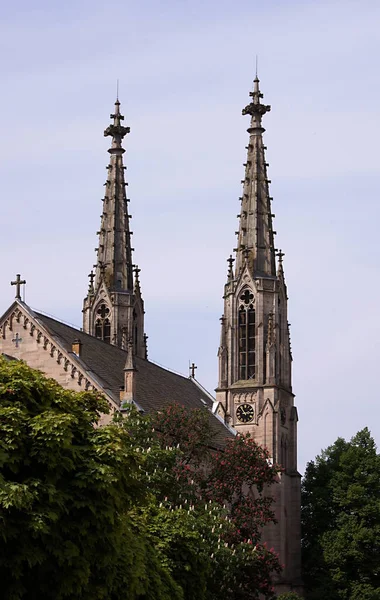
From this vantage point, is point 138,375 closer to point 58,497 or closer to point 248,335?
point 248,335

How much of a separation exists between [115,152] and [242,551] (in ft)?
153

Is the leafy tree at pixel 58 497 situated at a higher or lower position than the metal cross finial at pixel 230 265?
lower

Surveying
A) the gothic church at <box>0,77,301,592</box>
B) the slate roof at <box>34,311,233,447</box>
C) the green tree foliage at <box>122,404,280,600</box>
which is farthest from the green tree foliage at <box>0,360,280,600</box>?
the gothic church at <box>0,77,301,592</box>

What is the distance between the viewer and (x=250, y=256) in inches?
3307

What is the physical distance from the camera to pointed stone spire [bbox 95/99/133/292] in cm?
8881

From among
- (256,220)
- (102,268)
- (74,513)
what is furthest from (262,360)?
(74,513)

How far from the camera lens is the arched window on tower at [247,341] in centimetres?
8288

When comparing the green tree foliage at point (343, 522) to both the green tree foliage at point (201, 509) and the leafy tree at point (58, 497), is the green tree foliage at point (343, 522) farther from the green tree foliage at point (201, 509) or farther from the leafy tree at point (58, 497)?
the leafy tree at point (58, 497)

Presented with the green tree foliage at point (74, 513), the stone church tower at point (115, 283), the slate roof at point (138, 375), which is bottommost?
the green tree foliage at point (74, 513)

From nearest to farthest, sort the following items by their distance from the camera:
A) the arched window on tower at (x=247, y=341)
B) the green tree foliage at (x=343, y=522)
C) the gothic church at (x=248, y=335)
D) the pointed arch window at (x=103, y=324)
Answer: the green tree foliage at (x=343, y=522)
the gothic church at (x=248, y=335)
the arched window on tower at (x=247, y=341)
the pointed arch window at (x=103, y=324)

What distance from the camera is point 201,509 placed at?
5131cm

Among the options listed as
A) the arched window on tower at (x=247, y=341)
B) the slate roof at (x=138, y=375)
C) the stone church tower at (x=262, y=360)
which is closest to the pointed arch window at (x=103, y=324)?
the slate roof at (x=138, y=375)

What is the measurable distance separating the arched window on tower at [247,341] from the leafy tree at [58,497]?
4916 centimetres

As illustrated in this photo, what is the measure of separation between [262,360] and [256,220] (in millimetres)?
9733
